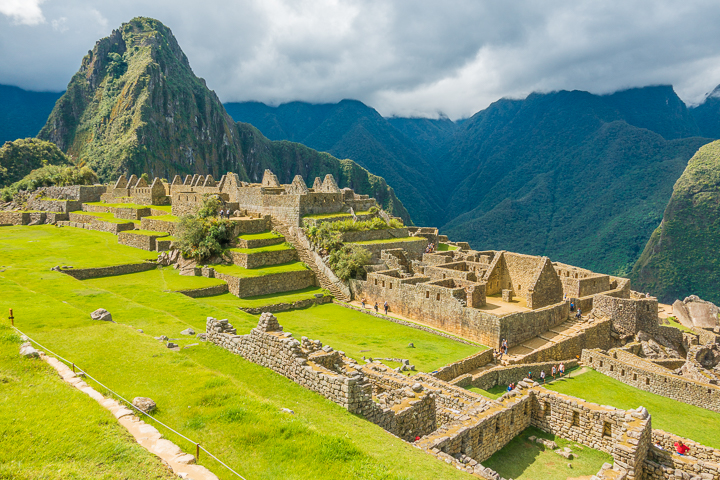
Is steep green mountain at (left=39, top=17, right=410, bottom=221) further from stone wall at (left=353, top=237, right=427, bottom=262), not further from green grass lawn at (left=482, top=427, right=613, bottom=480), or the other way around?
green grass lawn at (left=482, top=427, right=613, bottom=480)

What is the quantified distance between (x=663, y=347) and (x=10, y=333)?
86.7ft

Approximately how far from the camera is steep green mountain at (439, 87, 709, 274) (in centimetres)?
8906

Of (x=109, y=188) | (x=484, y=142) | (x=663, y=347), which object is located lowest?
(x=663, y=347)

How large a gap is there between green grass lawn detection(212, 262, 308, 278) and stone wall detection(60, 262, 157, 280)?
150 inches

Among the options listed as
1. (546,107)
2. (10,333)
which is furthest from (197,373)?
(546,107)

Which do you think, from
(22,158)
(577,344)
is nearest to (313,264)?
(577,344)

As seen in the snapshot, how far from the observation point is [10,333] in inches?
348

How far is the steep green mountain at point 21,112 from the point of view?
172 m

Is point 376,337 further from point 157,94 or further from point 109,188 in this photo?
point 157,94

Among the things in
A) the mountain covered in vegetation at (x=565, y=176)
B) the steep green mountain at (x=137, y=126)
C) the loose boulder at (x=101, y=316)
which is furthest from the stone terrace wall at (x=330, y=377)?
the steep green mountain at (x=137, y=126)

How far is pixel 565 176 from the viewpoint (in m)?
121

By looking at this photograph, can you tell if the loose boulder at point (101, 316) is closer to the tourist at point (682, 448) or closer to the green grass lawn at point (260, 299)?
the green grass lawn at point (260, 299)

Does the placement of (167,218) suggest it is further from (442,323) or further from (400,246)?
(442,323)

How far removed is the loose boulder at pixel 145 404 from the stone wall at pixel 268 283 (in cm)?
1652
